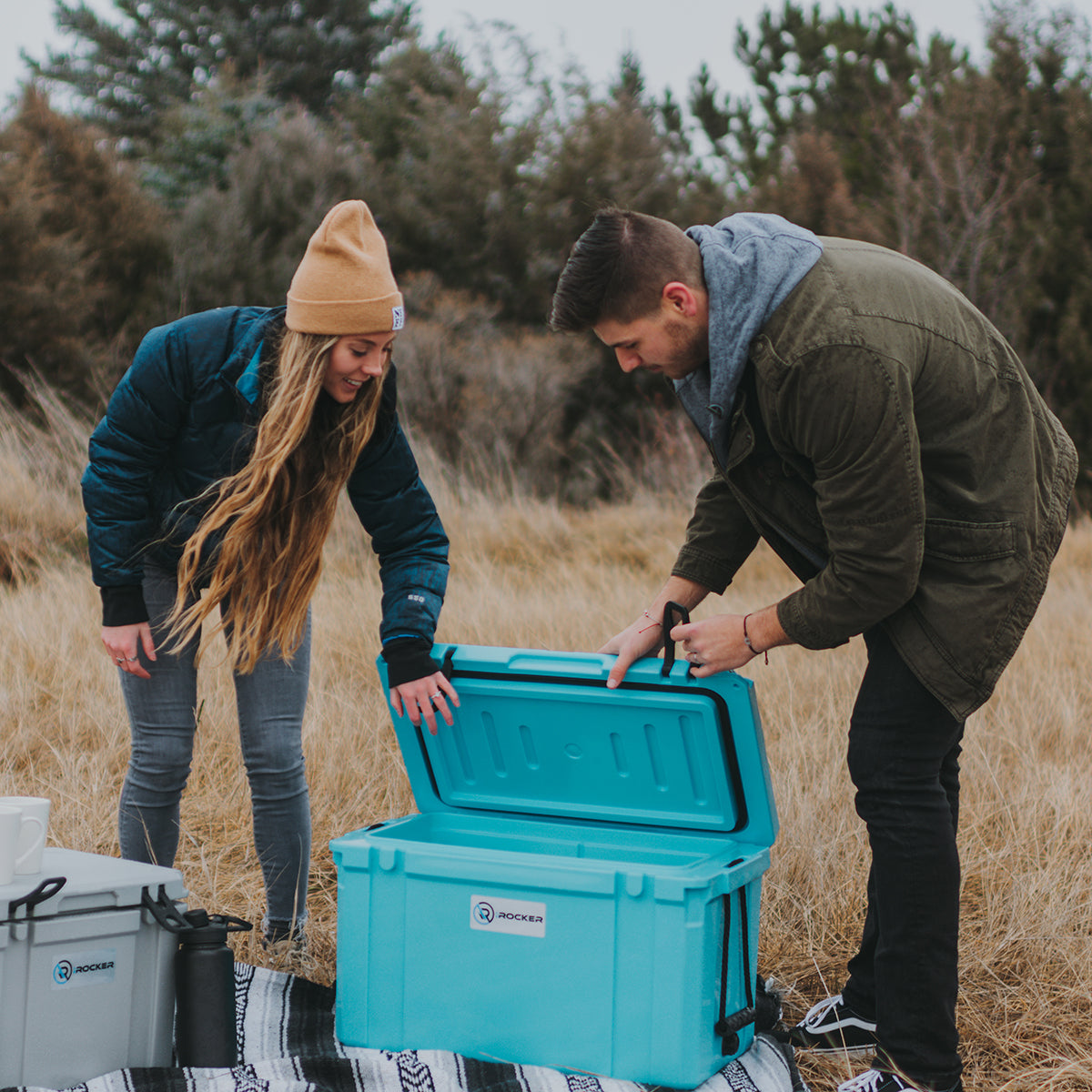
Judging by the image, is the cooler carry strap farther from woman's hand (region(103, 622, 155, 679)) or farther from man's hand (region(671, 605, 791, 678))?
woman's hand (region(103, 622, 155, 679))

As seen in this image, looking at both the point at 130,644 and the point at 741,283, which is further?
the point at 130,644

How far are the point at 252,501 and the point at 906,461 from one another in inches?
50.6

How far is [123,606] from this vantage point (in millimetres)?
2559

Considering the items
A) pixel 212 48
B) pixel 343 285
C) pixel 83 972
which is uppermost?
pixel 212 48

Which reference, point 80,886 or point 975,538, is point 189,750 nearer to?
point 80,886

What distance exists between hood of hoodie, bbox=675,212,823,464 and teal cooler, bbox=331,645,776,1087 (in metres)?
0.57

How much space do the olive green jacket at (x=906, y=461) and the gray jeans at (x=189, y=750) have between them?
1186 mm

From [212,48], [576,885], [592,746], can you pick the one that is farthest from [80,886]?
[212,48]

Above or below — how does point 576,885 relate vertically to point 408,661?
below

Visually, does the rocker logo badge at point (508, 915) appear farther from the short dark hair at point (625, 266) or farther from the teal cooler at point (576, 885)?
the short dark hair at point (625, 266)

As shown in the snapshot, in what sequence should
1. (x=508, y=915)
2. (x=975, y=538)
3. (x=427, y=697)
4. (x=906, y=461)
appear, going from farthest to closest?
(x=427, y=697) < (x=508, y=915) < (x=975, y=538) < (x=906, y=461)

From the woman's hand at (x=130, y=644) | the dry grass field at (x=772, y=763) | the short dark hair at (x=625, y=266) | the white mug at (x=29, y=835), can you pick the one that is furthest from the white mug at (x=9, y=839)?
the short dark hair at (x=625, y=266)

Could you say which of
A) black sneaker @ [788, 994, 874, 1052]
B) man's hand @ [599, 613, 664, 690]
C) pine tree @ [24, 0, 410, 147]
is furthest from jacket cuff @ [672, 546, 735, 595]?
pine tree @ [24, 0, 410, 147]

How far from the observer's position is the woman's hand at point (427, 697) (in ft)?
8.29
